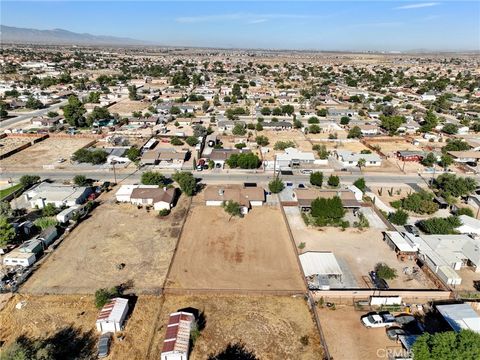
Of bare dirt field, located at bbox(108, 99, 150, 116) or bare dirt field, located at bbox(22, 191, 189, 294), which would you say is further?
bare dirt field, located at bbox(108, 99, 150, 116)

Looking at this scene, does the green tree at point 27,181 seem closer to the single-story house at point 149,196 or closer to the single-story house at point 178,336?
the single-story house at point 149,196

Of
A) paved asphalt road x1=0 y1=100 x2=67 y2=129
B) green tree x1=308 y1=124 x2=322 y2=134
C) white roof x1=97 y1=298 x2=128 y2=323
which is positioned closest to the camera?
white roof x1=97 y1=298 x2=128 y2=323

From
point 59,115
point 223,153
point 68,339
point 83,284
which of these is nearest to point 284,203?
point 223,153

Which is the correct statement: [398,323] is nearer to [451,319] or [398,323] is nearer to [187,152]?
[451,319]

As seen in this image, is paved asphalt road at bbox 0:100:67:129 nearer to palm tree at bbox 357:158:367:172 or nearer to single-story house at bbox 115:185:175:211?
single-story house at bbox 115:185:175:211

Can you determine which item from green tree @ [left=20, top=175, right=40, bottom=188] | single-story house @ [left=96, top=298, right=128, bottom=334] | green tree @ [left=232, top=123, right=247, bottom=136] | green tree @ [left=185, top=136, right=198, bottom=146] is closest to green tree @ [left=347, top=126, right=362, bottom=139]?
green tree @ [left=232, top=123, right=247, bottom=136]

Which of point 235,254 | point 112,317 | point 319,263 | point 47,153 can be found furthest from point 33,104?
point 319,263

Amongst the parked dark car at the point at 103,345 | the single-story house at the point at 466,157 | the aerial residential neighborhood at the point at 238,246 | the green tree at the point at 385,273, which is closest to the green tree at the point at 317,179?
the aerial residential neighborhood at the point at 238,246
